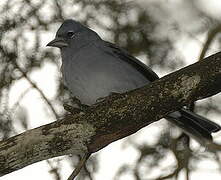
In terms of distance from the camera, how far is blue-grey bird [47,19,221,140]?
3695mm

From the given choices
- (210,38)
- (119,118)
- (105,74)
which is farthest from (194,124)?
(119,118)

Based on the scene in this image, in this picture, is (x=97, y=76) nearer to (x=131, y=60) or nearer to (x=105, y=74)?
(x=105, y=74)

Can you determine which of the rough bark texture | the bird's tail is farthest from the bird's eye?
the rough bark texture

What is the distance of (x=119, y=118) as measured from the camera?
296 centimetres

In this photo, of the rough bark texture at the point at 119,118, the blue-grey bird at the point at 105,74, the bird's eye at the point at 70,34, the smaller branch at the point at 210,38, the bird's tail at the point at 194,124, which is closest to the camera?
the rough bark texture at the point at 119,118

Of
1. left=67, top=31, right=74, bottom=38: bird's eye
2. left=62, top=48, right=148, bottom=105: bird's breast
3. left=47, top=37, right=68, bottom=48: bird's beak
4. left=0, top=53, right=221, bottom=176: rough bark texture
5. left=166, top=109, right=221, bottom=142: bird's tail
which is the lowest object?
left=0, top=53, right=221, bottom=176: rough bark texture

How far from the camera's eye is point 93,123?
2.99 meters

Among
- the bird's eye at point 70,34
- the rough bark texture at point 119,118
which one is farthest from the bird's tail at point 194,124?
the bird's eye at point 70,34

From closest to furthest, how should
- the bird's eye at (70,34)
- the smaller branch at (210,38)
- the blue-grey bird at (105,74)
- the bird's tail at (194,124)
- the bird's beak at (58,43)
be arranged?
the bird's tail at (194,124) < the smaller branch at (210,38) < the blue-grey bird at (105,74) < the bird's beak at (58,43) < the bird's eye at (70,34)

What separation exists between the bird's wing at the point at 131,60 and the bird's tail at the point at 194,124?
358 mm

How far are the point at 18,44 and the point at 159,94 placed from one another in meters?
1.53

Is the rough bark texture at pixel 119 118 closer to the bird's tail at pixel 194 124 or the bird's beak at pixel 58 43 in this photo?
the bird's tail at pixel 194 124

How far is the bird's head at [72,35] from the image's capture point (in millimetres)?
4145

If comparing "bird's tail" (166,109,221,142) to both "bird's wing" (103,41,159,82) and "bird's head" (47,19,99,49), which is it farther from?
"bird's head" (47,19,99,49)
